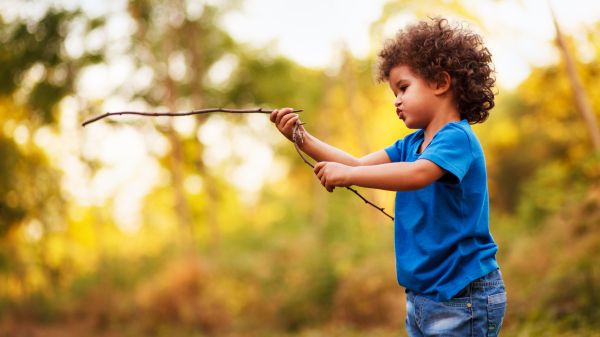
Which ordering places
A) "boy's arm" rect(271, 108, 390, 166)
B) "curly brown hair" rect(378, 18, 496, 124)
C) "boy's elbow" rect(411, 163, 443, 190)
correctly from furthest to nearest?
"boy's arm" rect(271, 108, 390, 166)
"curly brown hair" rect(378, 18, 496, 124)
"boy's elbow" rect(411, 163, 443, 190)

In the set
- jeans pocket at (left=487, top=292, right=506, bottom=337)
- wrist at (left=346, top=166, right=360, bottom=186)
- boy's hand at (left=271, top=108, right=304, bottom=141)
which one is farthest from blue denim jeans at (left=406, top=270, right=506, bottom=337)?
boy's hand at (left=271, top=108, right=304, bottom=141)

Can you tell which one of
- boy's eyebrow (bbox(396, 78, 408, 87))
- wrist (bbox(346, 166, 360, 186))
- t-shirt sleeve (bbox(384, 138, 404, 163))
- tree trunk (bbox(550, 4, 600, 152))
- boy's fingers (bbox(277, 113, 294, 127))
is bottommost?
wrist (bbox(346, 166, 360, 186))

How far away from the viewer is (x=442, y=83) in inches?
88.1

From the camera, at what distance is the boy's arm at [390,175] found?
200 centimetres

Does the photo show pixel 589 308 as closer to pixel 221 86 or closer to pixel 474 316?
pixel 474 316

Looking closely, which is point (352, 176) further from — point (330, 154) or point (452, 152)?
point (330, 154)

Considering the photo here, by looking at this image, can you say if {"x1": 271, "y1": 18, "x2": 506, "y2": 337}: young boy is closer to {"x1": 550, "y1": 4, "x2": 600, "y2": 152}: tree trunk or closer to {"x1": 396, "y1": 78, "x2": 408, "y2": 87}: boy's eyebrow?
{"x1": 396, "y1": 78, "x2": 408, "y2": 87}: boy's eyebrow

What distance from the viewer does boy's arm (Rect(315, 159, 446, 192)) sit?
2.00 m

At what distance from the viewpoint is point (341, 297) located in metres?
9.70

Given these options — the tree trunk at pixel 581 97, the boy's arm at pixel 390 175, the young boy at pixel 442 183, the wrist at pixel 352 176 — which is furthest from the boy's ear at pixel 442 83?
the tree trunk at pixel 581 97

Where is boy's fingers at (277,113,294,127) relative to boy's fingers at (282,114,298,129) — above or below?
above

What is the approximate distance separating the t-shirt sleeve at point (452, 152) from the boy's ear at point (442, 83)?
0.17 metres

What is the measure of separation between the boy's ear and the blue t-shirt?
0.13m

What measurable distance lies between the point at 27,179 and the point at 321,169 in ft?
51.6
